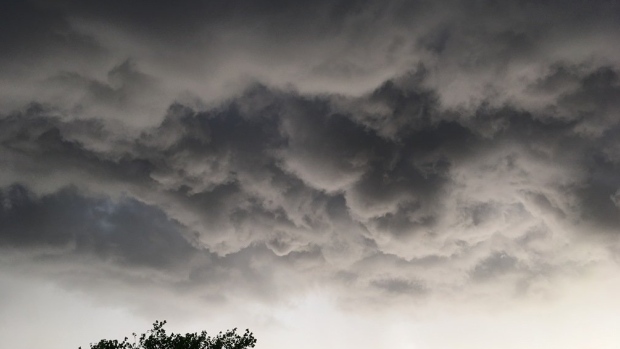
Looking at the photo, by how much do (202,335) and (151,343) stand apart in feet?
22.3

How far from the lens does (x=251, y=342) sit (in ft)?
220

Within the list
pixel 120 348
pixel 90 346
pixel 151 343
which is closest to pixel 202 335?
pixel 151 343

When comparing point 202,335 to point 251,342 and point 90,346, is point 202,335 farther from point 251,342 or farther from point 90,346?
point 90,346

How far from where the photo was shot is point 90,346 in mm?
64500

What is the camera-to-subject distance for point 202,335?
217ft

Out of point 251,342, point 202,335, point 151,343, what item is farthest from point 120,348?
point 251,342

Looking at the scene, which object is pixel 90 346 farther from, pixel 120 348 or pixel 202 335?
pixel 202 335

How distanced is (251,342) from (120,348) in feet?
57.9

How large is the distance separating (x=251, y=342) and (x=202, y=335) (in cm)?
693

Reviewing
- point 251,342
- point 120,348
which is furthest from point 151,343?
point 251,342

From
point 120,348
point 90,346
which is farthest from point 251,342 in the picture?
point 90,346

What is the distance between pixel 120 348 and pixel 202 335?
35.7ft

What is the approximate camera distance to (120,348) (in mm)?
64062

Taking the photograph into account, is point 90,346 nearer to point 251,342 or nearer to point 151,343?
point 151,343
